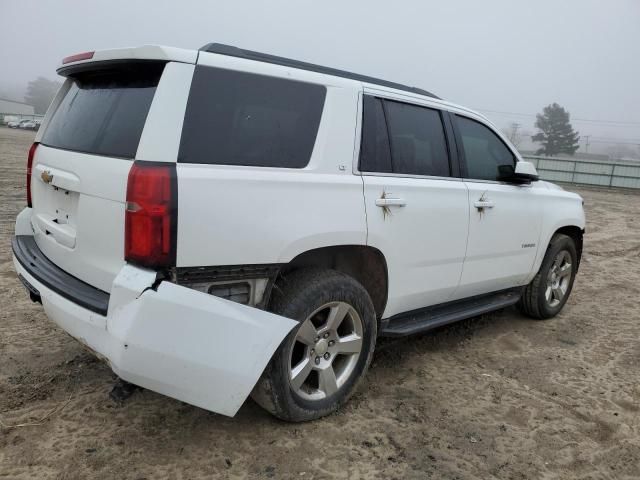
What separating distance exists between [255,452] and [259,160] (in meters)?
1.44

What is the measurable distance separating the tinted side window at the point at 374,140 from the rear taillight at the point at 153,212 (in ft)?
3.85

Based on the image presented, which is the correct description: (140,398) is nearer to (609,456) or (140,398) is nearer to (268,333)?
(268,333)

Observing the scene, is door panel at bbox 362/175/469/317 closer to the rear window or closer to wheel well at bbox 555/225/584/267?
the rear window

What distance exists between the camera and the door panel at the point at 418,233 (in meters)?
2.89

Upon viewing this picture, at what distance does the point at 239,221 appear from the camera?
225 centimetres

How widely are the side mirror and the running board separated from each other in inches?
37.7

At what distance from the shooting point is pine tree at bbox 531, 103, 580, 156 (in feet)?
240

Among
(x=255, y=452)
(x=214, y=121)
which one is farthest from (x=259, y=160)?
(x=255, y=452)

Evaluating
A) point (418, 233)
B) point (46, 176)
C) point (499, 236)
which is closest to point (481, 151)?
point (499, 236)

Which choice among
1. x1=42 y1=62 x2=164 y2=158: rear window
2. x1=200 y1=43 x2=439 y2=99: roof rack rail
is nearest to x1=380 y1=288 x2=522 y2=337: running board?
x1=200 y1=43 x2=439 y2=99: roof rack rail

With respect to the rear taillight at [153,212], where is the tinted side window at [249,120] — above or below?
above

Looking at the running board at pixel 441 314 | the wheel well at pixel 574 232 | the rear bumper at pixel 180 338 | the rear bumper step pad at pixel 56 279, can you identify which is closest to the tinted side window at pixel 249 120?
the rear bumper at pixel 180 338

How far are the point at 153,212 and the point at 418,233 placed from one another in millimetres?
1678

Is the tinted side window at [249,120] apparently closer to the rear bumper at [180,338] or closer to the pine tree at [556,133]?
the rear bumper at [180,338]
